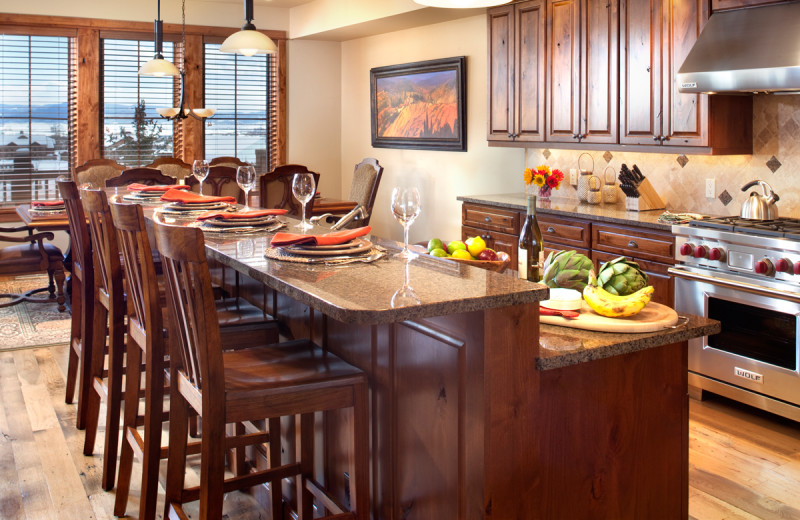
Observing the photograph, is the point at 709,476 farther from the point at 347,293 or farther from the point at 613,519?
the point at 347,293

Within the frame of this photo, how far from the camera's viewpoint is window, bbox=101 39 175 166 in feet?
25.7

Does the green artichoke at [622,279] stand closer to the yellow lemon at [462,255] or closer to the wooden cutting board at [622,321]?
the wooden cutting board at [622,321]

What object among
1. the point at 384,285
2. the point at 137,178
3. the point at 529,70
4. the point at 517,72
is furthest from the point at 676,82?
the point at 137,178

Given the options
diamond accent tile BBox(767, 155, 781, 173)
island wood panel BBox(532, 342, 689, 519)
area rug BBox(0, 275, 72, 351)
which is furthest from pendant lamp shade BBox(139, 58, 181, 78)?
island wood panel BBox(532, 342, 689, 519)

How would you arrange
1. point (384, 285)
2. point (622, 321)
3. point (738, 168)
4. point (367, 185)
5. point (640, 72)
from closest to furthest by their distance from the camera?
point (384, 285), point (622, 321), point (738, 168), point (640, 72), point (367, 185)

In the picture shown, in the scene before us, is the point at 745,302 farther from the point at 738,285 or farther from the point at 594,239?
the point at 594,239

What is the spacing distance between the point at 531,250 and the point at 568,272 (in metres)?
0.13

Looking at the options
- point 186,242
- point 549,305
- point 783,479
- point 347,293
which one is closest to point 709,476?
point 783,479

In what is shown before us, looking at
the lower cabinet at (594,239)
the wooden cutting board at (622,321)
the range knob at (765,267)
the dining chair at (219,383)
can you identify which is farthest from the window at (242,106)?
the wooden cutting board at (622,321)

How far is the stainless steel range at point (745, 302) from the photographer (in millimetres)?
3553

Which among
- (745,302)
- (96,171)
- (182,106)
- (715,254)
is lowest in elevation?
(745,302)

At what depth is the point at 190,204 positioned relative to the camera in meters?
3.45

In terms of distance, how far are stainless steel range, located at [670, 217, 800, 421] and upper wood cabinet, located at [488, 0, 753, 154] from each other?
655 millimetres

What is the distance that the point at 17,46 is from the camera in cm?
739
